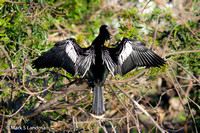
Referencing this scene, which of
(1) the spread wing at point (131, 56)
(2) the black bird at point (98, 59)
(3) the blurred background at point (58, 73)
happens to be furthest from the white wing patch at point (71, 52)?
(1) the spread wing at point (131, 56)

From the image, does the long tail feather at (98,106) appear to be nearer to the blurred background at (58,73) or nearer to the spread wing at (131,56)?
the blurred background at (58,73)

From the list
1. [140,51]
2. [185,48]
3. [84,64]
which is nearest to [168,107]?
[185,48]

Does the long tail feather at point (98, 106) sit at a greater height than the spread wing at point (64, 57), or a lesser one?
lesser

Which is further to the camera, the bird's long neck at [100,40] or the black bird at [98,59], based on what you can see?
the bird's long neck at [100,40]

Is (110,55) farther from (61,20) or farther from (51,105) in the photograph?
(61,20)

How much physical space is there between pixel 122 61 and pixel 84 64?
1.67 feet

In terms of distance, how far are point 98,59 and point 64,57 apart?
1.46 feet

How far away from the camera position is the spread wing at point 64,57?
315 centimetres

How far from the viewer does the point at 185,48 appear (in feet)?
13.6

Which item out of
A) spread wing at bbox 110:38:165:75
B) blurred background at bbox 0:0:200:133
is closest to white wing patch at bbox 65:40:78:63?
blurred background at bbox 0:0:200:133

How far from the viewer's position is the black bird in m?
3.09

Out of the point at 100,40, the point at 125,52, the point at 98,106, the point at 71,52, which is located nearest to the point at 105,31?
the point at 100,40

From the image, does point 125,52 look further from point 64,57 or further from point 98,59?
point 64,57

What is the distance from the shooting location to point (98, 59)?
127 inches
